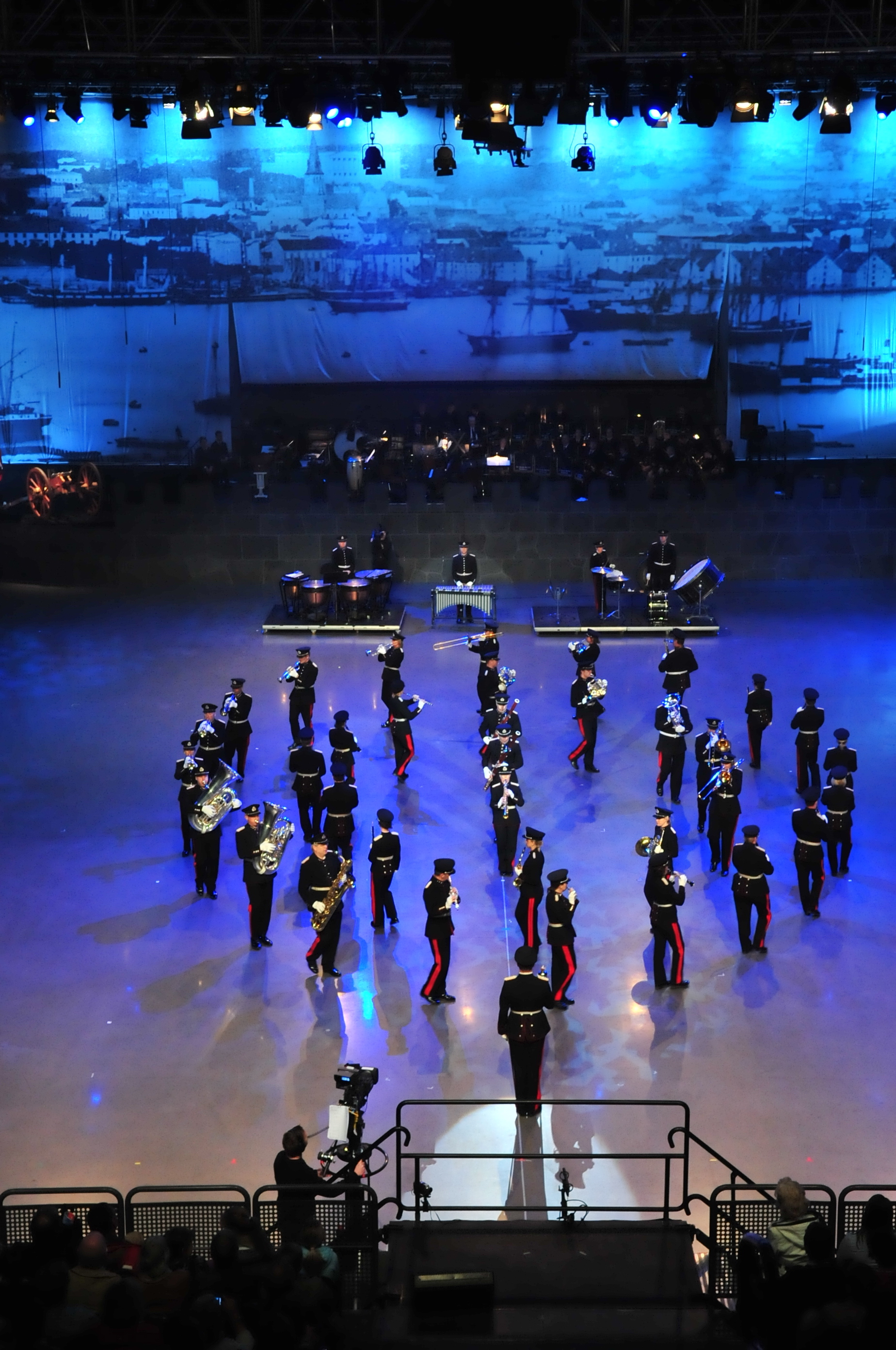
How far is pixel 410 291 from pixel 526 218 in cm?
260

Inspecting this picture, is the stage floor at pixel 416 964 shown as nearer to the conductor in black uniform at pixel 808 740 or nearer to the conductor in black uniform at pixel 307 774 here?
the conductor in black uniform at pixel 808 740

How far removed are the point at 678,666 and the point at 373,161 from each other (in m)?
11.8

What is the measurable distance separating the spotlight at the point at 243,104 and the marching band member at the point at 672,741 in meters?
10.5

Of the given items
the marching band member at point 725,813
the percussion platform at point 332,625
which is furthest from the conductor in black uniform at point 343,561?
the marching band member at point 725,813

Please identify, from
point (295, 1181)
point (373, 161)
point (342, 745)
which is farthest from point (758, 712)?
point (373, 161)

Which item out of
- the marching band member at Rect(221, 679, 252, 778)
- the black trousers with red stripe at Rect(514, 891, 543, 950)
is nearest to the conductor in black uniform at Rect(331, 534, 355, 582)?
the marching band member at Rect(221, 679, 252, 778)

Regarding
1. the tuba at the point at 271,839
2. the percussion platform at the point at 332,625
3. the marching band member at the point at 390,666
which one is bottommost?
the tuba at the point at 271,839

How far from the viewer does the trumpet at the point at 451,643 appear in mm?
21625

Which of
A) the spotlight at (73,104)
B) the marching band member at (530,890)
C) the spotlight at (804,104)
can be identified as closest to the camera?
the marching band member at (530,890)

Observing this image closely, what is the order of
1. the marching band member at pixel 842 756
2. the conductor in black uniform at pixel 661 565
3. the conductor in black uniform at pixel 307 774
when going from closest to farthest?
the marching band member at pixel 842 756, the conductor in black uniform at pixel 307 774, the conductor in black uniform at pixel 661 565

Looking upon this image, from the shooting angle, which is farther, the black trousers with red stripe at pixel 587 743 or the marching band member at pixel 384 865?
the black trousers with red stripe at pixel 587 743

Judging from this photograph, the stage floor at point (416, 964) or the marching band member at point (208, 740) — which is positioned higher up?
the marching band member at point (208, 740)

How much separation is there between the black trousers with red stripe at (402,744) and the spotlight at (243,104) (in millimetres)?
9217

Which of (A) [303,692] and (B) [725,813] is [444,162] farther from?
(B) [725,813]
